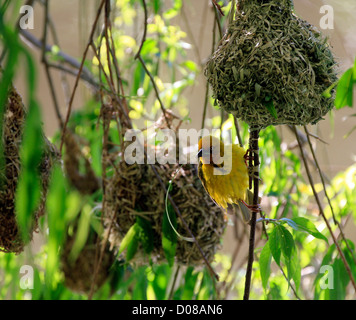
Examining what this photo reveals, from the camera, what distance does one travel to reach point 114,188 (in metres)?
2.25

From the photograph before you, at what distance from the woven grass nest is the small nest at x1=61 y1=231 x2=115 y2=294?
151 centimetres

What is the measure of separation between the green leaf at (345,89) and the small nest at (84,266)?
6.15ft

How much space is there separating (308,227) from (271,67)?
0.49 metres

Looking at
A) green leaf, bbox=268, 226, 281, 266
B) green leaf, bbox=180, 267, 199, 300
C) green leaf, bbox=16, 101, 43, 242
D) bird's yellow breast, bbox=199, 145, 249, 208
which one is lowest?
green leaf, bbox=180, 267, 199, 300

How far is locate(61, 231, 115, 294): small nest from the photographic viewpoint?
270 centimetres

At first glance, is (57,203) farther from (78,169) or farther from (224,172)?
(78,169)

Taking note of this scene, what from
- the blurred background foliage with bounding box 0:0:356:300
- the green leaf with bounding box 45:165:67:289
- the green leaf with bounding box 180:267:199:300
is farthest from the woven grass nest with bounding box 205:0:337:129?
the green leaf with bounding box 180:267:199:300

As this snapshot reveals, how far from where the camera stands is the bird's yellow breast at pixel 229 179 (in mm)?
1651

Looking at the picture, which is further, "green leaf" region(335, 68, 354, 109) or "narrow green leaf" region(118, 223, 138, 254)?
"narrow green leaf" region(118, 223, 138, 254)

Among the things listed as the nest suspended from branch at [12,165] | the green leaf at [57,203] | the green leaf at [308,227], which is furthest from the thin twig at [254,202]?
the nest suspended from branch at [12,165]

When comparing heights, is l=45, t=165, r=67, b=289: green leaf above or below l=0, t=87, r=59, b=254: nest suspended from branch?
below

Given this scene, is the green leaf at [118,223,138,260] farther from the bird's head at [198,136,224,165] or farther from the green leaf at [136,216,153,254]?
the bird's head at [198,136,224,165]

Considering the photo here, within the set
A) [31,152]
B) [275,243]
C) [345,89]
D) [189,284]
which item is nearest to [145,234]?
[189,284]
